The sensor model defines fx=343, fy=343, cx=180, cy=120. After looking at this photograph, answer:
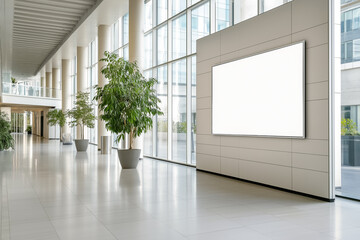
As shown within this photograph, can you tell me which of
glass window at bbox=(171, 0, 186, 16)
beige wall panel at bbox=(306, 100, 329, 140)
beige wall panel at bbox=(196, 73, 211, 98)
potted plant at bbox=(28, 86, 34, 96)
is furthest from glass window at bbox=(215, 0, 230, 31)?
potted plant at bbox=(28, 86, 34, 96)

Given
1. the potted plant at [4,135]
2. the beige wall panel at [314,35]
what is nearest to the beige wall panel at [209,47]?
the beige wall panel at [314,35]

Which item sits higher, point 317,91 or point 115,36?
point 115,36

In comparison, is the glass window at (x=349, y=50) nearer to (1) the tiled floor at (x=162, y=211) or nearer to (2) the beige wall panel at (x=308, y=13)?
(2) the beige wall panel at (x=308, y=13)

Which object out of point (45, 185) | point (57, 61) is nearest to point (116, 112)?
point (45, 185)

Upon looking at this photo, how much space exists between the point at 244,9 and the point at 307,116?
4206 mm

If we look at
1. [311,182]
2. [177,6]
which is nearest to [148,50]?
[177,6]

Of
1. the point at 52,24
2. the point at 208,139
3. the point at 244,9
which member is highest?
the point at 52,24

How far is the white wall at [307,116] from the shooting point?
21.7ft

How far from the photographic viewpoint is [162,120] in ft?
47.1

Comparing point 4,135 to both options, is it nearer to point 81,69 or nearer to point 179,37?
point 81,69

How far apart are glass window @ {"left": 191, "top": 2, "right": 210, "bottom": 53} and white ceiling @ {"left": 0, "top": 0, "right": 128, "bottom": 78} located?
4.87m

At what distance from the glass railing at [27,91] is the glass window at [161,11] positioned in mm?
18293

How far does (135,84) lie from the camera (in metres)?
10.7

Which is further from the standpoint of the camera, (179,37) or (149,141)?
(149,141)
